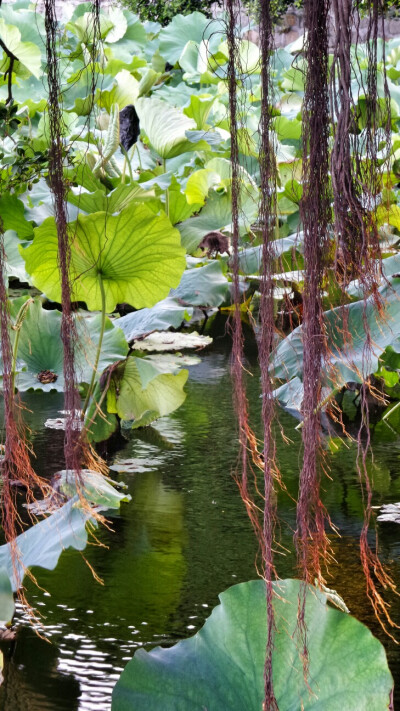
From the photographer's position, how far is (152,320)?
7.36ft

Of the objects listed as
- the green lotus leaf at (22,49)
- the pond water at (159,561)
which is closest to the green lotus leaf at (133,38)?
the green lotus leaf at (22,49)

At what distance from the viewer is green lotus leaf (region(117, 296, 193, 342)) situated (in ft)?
7.29

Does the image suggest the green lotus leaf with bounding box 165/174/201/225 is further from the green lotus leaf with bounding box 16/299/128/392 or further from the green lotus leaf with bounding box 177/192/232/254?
the green lotus leaf with bounding box 16/299/128/392

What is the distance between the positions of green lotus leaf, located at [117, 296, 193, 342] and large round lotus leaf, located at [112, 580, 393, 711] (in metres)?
1.21

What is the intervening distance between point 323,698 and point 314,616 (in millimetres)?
85

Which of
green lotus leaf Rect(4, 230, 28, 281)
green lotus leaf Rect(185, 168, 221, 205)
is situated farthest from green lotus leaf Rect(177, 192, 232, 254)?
green lotus leaf Rect(4, 230, 28, 281)

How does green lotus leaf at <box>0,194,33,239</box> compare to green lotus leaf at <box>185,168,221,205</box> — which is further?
green lotus leaf at <box>185,168,221,205</box>

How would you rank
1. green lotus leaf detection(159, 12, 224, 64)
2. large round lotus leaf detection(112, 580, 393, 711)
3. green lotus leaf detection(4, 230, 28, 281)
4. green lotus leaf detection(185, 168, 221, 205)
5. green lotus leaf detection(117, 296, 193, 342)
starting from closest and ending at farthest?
large round lotus leaf detection(112, 580, 393, 711), green lotus leaf detection(117, 296, 193, 342), green lotus leaf detection(4, 230, 28, 281), green lotus leaf detection(185, 168, 221, 205), green lotus leaf detection(159, 12, 224, 64)

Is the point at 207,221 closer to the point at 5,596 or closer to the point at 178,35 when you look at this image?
the point at 5,596

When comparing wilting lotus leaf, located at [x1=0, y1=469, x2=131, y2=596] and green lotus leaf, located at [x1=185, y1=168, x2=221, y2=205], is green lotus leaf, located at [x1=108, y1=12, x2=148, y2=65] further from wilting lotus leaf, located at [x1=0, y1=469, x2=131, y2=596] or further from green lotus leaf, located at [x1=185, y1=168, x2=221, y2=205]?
wilting lotus leaf, located at [x1=0, y1=469, x2=131, y2=596]

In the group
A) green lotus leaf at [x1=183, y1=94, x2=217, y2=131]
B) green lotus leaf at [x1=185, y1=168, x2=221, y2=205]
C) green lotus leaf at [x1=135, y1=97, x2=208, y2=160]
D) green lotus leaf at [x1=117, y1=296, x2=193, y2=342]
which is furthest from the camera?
green lotus leaf at [x1=183, y1=94, x2=217, y2=131]

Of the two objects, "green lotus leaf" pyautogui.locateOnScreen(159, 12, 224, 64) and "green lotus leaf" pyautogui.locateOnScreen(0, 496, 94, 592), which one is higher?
"green lotus leaf" pyautogui.locateOnScreen(159, 12, 224, 64)

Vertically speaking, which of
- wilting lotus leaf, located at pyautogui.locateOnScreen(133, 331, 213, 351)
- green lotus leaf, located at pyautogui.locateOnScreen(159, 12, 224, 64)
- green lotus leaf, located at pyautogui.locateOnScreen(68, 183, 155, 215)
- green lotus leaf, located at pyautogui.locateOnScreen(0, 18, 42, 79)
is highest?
green lotus leaf, located at pyautogui.locateOnScreen(159, 12, 224, 64)

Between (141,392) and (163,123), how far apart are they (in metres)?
1.22
